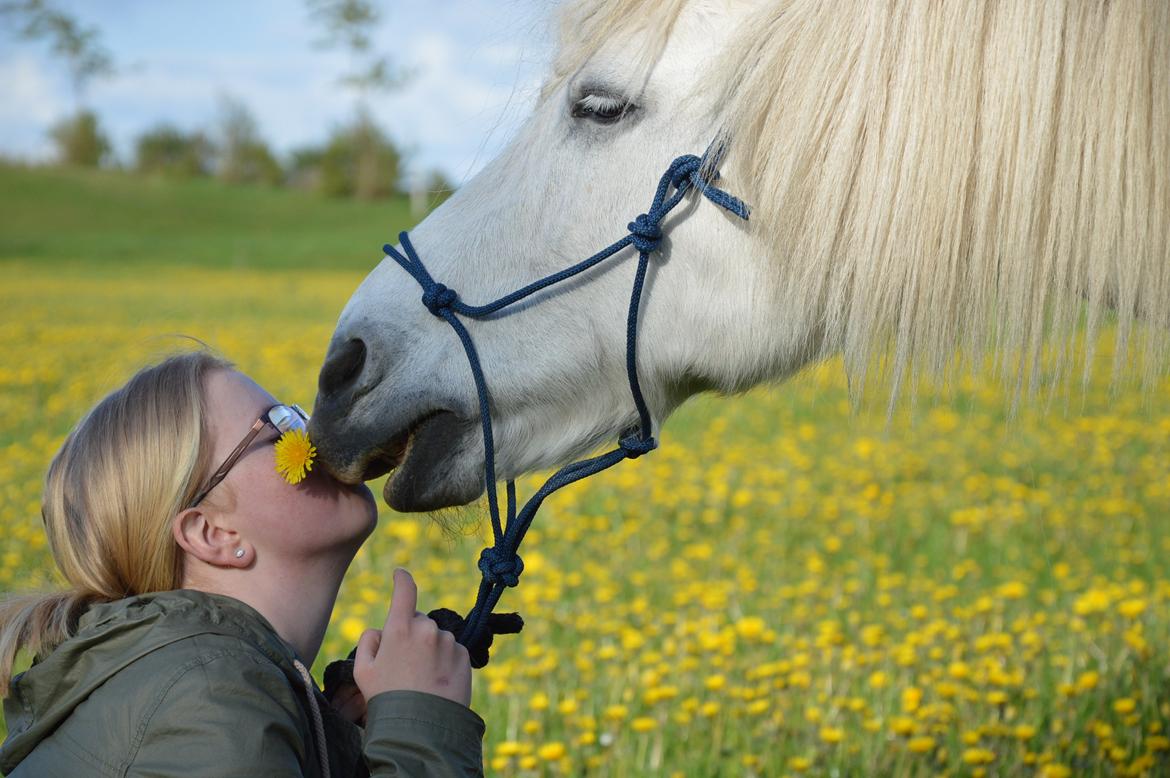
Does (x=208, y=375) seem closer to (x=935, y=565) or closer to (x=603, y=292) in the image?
(x=603, y=292)

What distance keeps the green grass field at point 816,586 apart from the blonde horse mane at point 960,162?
163 mm

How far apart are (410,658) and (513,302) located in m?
0.63

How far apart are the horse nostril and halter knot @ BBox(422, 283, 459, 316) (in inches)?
5.3

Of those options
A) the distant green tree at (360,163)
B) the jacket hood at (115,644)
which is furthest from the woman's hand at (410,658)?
the distant green tree at (360,163)

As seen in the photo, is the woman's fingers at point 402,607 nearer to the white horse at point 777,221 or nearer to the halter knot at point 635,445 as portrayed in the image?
the white horse at point 777,221

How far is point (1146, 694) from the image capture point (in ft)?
9.52

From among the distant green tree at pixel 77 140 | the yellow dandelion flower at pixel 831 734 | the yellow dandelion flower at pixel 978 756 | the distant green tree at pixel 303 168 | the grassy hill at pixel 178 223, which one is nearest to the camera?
the yellow dandelion flower at pixel 978 756

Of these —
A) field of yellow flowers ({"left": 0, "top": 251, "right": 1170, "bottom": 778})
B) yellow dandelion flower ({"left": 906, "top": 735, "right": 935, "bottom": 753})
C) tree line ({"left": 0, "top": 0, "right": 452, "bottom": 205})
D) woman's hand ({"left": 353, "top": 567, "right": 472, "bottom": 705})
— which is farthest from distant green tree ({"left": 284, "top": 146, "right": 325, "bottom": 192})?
woman's hand ({"left": 353, "top": 567, "right": 472, "bottom": 705})

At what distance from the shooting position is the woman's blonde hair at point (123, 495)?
1.88 m

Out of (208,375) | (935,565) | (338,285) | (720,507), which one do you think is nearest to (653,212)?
(208,375)

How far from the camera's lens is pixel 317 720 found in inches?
68.1

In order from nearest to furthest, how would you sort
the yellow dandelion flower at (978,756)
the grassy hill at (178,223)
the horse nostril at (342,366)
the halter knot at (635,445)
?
the horse nostril at (342,366), the halter knot at (635,445), the yellow dandelion flower at (978,756), the grassy hill at (178,223)

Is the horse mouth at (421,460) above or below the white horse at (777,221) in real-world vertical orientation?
below

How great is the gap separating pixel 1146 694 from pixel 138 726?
8.28ft
